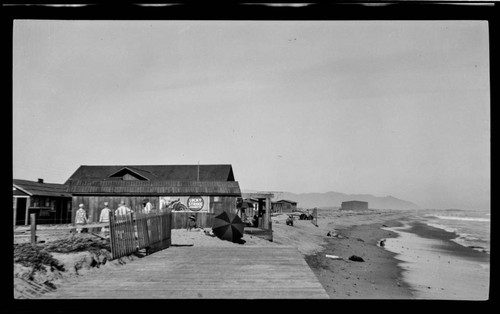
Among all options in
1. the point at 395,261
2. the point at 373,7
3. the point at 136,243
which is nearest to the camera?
the point at 373,7

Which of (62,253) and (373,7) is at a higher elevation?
(373,7)

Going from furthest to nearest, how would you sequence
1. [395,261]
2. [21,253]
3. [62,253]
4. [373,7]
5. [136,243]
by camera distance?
[395,261] → [136,243] → [62,253] → [21,253] → [373,7]

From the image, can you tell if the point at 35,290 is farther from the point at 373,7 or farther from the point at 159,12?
the point at 373,7

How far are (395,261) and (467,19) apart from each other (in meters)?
20.5

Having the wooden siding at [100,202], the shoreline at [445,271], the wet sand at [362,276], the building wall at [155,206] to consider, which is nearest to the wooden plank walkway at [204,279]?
the wet sand at [362,276]

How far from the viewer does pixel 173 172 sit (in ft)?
138

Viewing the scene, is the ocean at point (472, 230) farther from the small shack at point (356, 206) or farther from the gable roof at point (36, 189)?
the small shack at point (356, 206)

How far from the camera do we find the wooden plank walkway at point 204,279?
5.90 meters

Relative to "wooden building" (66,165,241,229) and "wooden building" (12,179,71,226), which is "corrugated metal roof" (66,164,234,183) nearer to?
"wooden building" (12,179,71,226)

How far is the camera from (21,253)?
8.18 m

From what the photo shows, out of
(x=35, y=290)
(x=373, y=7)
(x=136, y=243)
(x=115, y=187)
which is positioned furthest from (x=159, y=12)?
(x=115, y=187)

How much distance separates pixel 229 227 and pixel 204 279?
8199 mm

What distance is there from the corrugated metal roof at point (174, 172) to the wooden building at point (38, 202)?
7.36m

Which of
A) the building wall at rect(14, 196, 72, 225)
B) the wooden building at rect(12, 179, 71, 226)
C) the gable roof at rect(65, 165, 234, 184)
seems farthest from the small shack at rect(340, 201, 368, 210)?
the wooden building at rect(12, 179, 71, 226)
